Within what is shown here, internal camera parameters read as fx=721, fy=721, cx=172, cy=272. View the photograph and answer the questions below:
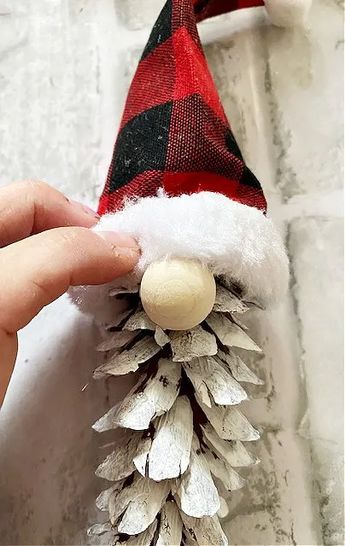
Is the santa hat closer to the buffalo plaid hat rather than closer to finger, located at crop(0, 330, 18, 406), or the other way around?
the buffalo plaid hat

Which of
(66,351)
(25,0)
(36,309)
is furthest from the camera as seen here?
(25,0)

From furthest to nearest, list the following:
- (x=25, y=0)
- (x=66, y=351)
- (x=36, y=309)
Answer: (x=25, y=0)
(x=66, y=351)
(x=36, y=309)

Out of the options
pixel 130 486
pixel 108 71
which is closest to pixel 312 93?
pixel 108 71

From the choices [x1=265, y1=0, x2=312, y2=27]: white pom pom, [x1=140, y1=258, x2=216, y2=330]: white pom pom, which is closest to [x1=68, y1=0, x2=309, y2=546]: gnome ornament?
[x1=140, y1=258, x2=216, y2=330]: white pom pom

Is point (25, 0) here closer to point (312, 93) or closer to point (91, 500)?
point (312, 93)

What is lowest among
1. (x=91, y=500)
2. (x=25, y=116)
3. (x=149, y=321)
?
(x=91, y=500)

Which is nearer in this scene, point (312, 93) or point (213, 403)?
point (213, 403)

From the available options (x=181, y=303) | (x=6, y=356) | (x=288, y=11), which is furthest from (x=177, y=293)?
(x=288, y=11)

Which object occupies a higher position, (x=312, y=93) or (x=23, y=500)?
(x=312, y=93)
